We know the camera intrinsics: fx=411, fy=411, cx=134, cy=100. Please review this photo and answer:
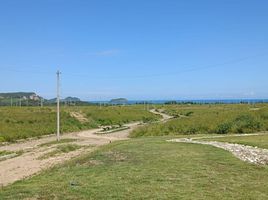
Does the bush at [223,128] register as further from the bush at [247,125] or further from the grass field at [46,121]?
the grass field at [46,121]

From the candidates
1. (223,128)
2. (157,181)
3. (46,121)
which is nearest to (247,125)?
(223,128)

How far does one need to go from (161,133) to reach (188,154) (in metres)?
28.2

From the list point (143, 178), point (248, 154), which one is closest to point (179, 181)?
point (143, 178)

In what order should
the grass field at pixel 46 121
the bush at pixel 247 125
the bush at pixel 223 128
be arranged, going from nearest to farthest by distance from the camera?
the bush at pixel 247 125 → the bush at pixel 223 128 → the grass field at pixel 46 121

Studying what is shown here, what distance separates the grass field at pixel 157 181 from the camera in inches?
467

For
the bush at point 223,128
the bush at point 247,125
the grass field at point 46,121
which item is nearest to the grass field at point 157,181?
the bush at point 247,125

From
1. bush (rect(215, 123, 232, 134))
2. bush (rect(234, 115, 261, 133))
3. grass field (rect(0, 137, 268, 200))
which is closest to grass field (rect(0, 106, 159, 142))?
bush (rect(215, 123, 232, 134))

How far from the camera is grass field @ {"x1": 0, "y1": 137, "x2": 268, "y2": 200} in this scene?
38.9 feet

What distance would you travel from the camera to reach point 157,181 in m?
13.8

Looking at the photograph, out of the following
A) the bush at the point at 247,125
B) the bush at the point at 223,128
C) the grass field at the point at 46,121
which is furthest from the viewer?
the grass field at the point at 46,121

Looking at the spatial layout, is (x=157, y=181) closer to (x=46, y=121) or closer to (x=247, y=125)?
(x=247, y=125)

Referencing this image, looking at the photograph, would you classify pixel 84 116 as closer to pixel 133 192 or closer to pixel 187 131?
pixel 187 131

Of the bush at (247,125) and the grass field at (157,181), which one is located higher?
the bush at (247,125)

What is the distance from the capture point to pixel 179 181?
13.7 meters
